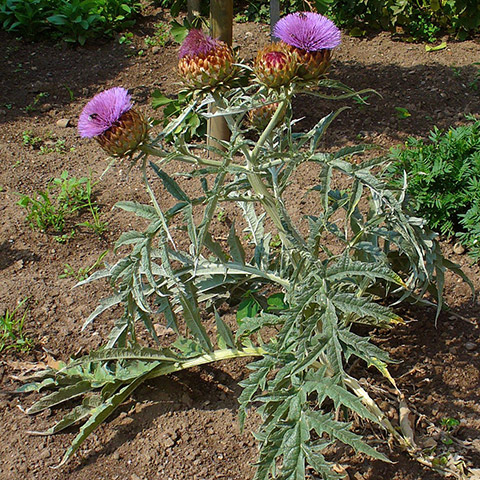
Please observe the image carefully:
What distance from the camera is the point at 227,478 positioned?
2.30 meters

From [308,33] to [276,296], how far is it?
102 centimetres

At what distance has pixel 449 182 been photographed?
3391mm

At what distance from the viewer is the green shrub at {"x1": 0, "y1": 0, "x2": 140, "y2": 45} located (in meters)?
5.94

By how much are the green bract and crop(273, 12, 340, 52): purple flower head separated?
0.45ft

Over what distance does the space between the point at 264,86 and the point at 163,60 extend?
12.0 feet

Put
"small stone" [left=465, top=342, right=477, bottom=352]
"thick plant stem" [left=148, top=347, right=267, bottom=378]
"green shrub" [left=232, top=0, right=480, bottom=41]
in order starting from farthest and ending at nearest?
1. "green shrub" [left=232, top=0, right=480, bottom=41]
2. "small stone" [left=465, top=342, right=477, bottom=352]
3. "thick plant stem" [left=148, top=347, right=267, bottom=378]

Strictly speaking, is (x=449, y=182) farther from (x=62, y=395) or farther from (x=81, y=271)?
(x=62, y=395)

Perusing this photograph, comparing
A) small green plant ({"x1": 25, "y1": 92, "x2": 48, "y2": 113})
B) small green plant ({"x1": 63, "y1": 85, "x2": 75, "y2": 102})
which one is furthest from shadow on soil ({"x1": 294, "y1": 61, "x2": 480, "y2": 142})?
small green plant ({"x1": 25, "y1": 92, "x2": 48, "y2": 113})

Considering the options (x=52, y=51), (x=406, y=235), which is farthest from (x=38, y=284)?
(x=52, y=51)

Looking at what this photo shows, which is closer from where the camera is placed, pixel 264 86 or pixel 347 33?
pixel 264 86

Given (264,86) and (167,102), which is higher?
(264,86)

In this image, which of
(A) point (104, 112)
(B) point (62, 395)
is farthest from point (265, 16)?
(B) point (62, 395)

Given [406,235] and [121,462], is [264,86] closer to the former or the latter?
[406,235]

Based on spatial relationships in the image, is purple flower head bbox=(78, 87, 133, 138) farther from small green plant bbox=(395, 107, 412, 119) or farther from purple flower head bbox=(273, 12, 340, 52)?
small green plant bbox=(395, 107, 412, 119)
